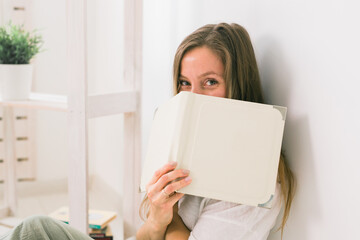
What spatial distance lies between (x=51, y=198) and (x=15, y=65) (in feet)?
3.46

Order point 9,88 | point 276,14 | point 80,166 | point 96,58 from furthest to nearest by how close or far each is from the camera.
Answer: point 96,58
point 9,88
point 80,166
point 276,14

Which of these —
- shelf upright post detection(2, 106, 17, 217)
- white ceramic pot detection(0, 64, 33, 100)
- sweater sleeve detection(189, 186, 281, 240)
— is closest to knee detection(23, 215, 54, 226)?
sweater sleeve detection(189, 186, 281, 240)

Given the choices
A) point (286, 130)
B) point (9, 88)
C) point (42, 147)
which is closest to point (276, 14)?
point (286, 130)

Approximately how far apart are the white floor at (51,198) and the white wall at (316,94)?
Result: 1.31m

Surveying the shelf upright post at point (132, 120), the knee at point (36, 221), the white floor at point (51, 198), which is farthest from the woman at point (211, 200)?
the white floor at point (51, 198)

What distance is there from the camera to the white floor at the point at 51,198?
2.11 meters

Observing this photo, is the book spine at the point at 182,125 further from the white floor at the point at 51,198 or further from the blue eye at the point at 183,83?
the white floor at the point at 51,198

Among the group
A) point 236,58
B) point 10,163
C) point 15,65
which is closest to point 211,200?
point 236,58

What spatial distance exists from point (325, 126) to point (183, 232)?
1.35ft

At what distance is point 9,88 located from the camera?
4.73ft

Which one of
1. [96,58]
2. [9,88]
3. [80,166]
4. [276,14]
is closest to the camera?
[276,14]

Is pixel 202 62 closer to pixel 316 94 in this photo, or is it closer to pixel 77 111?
pixel 316 94

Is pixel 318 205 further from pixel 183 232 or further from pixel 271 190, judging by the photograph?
pixel 183 232

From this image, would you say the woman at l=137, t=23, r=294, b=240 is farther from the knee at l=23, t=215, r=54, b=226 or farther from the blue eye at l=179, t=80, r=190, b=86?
the knee at l=23, t=215, r=54, b=226
